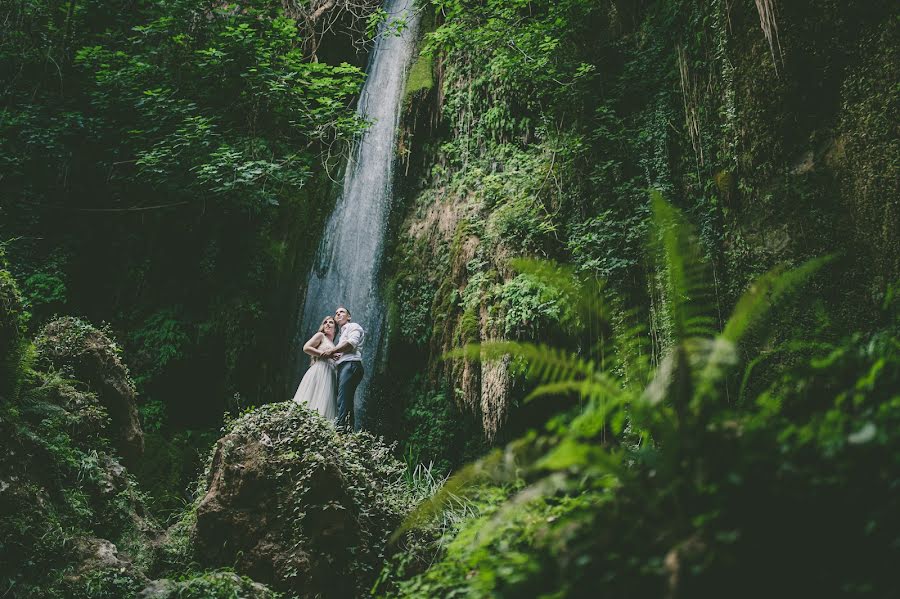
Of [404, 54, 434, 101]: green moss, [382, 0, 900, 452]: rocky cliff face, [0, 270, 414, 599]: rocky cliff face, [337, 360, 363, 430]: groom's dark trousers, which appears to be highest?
[404, 54, 434, 101]: green moss

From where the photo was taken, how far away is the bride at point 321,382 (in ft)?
26.2

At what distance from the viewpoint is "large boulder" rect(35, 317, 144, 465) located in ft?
20.4

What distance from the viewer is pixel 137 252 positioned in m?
11.7

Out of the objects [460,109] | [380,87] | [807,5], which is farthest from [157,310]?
[807,5]

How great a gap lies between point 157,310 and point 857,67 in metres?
11.0

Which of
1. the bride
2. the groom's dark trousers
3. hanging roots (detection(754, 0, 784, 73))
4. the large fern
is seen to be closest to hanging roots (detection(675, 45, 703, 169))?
hanging roots (detection(754, 0, 784, 73))

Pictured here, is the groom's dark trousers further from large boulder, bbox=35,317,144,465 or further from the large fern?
the large fern

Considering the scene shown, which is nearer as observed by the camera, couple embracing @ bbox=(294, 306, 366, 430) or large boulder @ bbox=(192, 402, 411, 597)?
large boulder @ bbox=(192, 402, 411, 597)

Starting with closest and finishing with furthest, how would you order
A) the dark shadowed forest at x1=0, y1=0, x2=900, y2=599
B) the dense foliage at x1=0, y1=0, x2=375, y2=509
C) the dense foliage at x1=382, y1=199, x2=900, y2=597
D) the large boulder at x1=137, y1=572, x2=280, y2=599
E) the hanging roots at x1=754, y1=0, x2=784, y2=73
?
the dense foliage at x1=382, y1=199, x2=900, y2=597 → the dark shadowed forest at x1=0, y1=0, x2=900, y2=599 → the large boulder at x1=137, y1=572, x2=280, y2=599 → the hanging roots at x1=754, y1=0, x2=784, y2=73 → the dense foliage at x1=0, y1=0, x2=375, y2=509

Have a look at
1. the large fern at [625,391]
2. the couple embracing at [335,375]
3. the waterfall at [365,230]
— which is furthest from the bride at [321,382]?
the large fern at [625,391]

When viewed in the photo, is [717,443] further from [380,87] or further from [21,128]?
[21,128]

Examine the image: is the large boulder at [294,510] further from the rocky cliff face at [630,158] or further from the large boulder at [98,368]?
the rocky cliff face at [630,158]

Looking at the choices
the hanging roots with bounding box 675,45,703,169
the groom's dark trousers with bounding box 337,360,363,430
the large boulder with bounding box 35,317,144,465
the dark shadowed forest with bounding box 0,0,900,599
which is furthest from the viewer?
the groom's dark trousers with bounding box 337,360,363,430

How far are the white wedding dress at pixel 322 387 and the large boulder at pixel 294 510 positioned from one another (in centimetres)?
226
